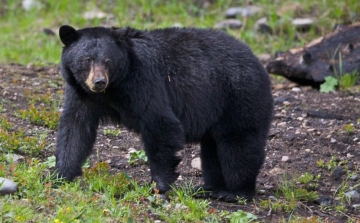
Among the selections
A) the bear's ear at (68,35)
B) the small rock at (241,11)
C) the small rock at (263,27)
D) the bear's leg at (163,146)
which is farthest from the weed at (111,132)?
the small rock at (241,11)

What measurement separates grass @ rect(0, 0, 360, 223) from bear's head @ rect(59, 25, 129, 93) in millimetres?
812

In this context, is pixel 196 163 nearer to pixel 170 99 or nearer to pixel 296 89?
pixel 170 99

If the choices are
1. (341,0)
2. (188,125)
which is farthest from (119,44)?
(341,0)

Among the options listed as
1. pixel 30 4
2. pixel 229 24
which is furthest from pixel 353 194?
pixel 30 4

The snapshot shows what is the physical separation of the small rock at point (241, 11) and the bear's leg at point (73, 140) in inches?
255

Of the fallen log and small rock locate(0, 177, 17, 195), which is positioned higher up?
the fallen log

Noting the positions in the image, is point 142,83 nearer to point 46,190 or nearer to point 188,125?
point 188,125

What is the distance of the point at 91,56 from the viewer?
586 centimetres

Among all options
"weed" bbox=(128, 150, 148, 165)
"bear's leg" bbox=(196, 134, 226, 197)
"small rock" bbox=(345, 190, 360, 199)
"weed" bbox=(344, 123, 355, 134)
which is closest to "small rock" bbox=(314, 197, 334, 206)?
"small rock" bbox=(345, 190, 360, 199)

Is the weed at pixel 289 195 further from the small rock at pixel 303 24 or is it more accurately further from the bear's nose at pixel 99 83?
the small rock at pixel 303 24

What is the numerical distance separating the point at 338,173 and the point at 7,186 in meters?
3.10

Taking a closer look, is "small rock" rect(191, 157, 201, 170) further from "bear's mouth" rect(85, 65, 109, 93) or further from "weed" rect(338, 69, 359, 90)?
"weed" rect(338, 69, 359, 90)

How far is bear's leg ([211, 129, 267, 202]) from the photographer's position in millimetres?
6348

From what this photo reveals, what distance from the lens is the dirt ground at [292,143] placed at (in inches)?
255
